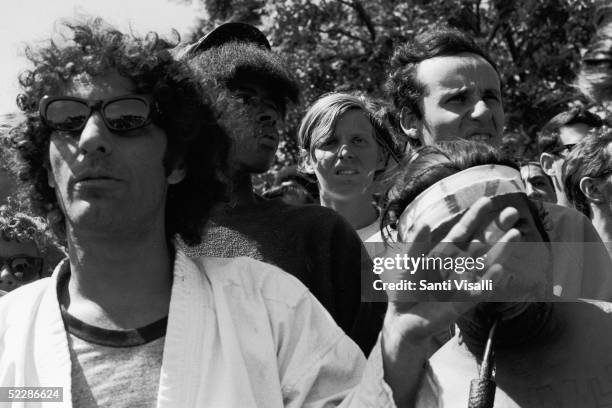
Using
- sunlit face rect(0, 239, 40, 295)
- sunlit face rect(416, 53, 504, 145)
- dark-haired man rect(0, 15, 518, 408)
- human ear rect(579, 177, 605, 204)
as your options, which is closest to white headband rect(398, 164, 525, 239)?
dark-haired man rect(0, 15, 518, 408)

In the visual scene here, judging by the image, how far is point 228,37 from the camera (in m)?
3.49

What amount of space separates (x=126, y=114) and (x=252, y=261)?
0.47 metres

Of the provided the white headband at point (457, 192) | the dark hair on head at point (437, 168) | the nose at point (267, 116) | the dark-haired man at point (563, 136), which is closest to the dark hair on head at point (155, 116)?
the nose at point (267, 116)

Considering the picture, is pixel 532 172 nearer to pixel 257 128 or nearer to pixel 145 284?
pixel 257 128

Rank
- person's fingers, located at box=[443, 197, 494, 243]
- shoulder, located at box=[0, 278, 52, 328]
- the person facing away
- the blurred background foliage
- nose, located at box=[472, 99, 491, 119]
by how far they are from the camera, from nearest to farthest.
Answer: person's fingers, located at box=[443, 197, 494, 243] < the person facing away < shoulder, located at box=[0, 278, 52, 328] < nose, located at box=[472, 99, 491, 119] < the blurred background foliage

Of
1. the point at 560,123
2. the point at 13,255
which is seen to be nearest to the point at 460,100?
the point at 13,255

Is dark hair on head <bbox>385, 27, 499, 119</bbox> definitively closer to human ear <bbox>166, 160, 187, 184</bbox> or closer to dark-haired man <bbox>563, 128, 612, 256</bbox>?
dark-haired man <bbox>563, 128, 612, 256</bbox>

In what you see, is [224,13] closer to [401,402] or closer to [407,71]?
[407,71]

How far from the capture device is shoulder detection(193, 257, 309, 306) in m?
2.33

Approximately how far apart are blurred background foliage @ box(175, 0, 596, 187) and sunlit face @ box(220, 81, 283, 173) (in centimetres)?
925

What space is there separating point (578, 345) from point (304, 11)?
12.2 m

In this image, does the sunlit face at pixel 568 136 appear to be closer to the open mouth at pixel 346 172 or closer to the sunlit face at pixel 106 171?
the open mouth at pixel 346 172

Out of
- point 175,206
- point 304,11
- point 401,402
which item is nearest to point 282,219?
point 175,206

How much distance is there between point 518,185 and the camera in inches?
77.7
